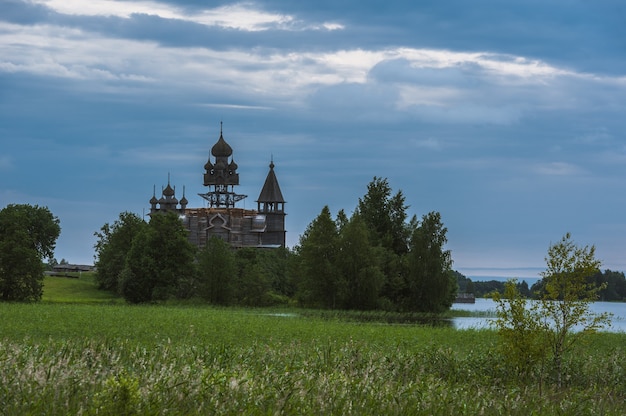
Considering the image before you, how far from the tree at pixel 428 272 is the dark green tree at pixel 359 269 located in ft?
14.6

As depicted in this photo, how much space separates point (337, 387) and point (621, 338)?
34131mm

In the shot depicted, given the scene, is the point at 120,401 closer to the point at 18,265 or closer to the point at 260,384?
the point at 260,384

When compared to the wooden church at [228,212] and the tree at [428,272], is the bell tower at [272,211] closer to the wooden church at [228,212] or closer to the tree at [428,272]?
the wooden church at [228,212]

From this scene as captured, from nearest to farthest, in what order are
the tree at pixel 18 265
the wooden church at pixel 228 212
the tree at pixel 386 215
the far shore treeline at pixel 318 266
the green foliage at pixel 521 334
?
1. the green foliage at pixel 521 334
2. the tree at pixel 18 265
3. the far shore treeline at pixel 318 266
4. the tree at pixel 386 215
5. the wooden church at pixel 228 212

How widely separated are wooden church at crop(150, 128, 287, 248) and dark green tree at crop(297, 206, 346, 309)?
55456 millimetres

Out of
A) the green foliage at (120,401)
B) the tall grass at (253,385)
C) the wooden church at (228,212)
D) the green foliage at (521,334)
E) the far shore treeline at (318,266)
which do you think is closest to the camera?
the green foliage at (120,401)

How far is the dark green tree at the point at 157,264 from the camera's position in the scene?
7462cm

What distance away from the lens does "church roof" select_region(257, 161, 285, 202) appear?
147750mm

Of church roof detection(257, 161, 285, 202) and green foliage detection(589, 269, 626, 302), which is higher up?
church roof detection(257, 161, 285, 202)

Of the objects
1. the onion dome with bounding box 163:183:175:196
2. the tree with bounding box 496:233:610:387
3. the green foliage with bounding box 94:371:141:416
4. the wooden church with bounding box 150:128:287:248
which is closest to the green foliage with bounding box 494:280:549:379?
the tree with bounding box 496:233:610:387

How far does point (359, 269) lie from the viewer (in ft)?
249

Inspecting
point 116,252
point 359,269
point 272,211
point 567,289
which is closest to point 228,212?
point 272,211

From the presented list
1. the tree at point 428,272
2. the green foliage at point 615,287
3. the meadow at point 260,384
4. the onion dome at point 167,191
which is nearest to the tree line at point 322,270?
the tree at point 428,272

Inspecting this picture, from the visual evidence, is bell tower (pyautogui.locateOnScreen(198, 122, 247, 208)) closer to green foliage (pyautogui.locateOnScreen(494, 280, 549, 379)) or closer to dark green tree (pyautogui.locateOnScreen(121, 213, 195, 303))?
dark green tree (pyautogui.locateOnScreen(121, 213, 195, 303))
